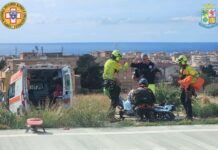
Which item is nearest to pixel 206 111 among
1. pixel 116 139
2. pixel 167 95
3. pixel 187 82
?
pixel 187 82

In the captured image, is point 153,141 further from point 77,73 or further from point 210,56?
point 210,56

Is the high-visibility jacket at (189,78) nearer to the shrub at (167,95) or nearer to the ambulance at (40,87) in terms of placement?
the shrub at (167,95)

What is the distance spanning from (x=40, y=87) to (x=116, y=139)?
762 cm

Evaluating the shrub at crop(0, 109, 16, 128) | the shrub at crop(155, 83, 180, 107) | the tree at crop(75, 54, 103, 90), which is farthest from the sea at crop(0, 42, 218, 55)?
the shrub at crop(0, 109, 16, 128)

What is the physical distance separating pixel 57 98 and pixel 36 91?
1.65 m

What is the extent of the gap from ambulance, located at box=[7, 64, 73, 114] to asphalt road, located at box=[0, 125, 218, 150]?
3.75 meters

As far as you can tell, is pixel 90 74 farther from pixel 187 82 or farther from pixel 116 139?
pixel 116 139

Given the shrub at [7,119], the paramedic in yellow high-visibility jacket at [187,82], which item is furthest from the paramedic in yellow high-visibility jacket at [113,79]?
the shrub at [7,119]

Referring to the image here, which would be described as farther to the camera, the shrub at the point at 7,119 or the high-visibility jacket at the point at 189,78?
the high-visibility jacket at the point at 189,78

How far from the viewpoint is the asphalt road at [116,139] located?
8914 millimetres

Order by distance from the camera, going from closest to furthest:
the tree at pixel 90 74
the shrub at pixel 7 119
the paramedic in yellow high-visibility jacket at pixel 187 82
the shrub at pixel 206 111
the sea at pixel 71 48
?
the shrub at pixel 7 119 < the paramedic in yellow high-visibility jacket at pixel 187 82 < the shrub at pixel 206 111 < the tree at pixel 90 74 < the sea at pixel 71 48

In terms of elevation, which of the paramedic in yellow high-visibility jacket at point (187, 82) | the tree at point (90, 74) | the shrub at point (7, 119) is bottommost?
the tree at point (90, 74)

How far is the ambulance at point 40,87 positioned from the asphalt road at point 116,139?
3.75 metres

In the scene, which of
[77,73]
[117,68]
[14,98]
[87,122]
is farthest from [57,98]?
[77,73]
